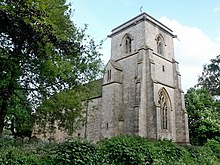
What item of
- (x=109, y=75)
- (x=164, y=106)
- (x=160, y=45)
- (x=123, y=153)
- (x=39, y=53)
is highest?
(x=160, y=45)

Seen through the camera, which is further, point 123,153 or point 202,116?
point 202,116

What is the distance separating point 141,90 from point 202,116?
869 cm

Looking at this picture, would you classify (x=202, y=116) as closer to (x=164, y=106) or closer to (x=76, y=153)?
(x=164, y=106)

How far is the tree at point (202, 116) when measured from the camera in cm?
2388

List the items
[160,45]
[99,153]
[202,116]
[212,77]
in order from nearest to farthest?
1. [99,153]
2. [202,116]
3. [160,45]
4. [212,77]

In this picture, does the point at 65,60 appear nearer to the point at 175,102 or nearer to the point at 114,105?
the point at 114,105

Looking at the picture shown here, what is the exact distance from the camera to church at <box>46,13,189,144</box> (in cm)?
2211

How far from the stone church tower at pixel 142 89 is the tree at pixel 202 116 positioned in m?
2.31

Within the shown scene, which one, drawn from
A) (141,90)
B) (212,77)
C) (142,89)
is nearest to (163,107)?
(142,89)

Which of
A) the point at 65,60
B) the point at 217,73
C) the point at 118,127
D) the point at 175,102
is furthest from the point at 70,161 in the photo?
the point at 217,73

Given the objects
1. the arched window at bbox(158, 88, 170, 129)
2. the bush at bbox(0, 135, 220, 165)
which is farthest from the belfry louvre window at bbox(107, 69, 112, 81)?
the bush at bbox(0, 135, 220, 165)

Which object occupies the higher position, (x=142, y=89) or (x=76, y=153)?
(x=142, y=89)

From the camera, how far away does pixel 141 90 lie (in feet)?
73.8

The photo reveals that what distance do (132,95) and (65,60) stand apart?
14123 millimetres
